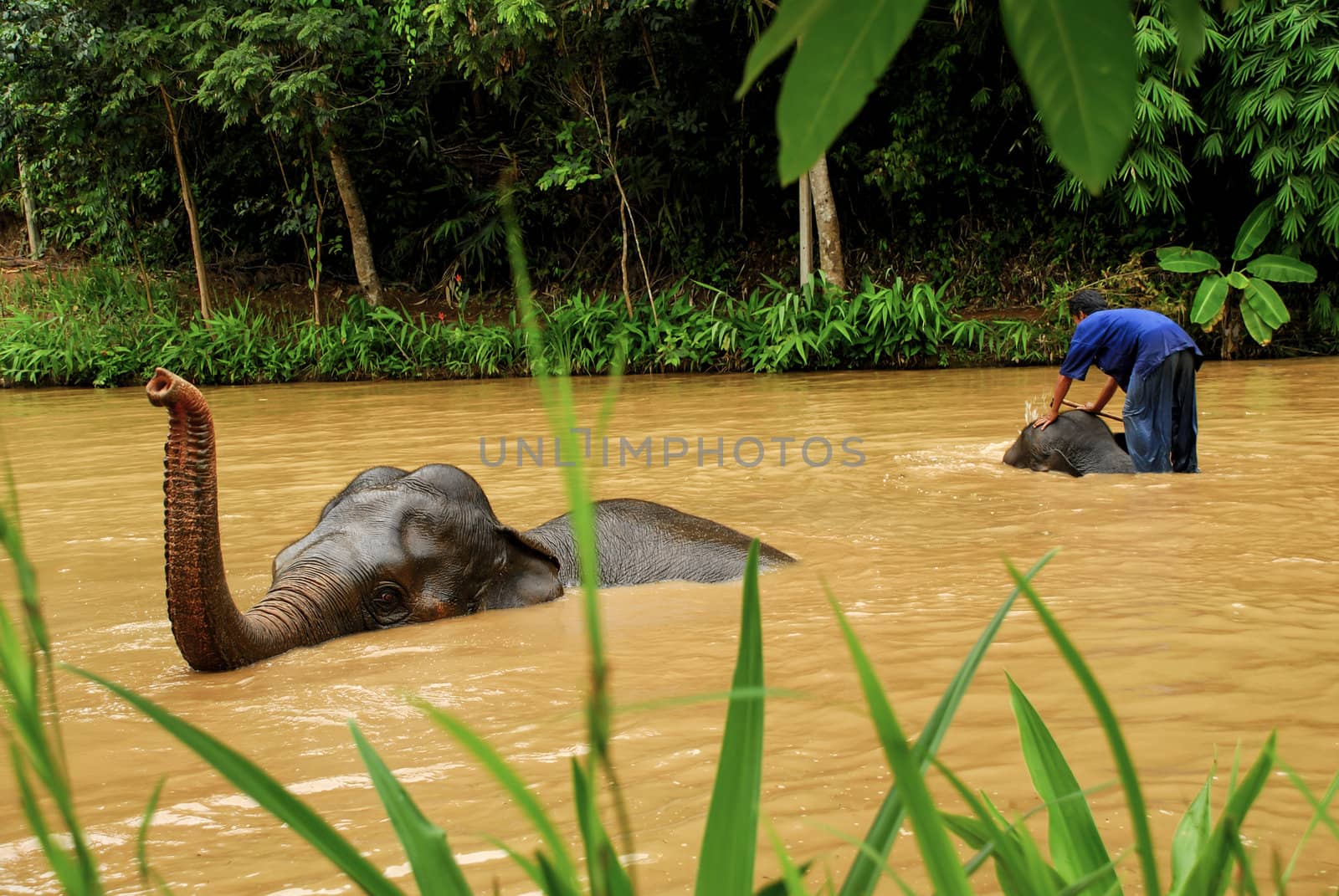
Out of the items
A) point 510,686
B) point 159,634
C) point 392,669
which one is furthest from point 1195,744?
point 159,634

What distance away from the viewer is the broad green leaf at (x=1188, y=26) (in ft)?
2.11

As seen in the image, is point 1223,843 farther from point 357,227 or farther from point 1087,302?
point 357,227

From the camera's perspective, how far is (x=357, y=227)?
17875 millimetres

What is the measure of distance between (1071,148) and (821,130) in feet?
0.43

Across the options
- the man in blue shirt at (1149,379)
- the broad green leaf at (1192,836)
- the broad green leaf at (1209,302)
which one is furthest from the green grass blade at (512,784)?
the broad green leaf at (1209,302)

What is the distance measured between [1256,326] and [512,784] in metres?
15.0

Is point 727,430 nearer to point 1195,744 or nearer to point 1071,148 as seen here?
point 1195,744

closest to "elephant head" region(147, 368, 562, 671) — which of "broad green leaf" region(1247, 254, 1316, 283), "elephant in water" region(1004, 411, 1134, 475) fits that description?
Result: "elephant in water" region(1004, 411, 1134, 475)

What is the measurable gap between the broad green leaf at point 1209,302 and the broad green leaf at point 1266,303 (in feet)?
0.96

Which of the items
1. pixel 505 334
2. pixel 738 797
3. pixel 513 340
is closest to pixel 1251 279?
pixel 513 340

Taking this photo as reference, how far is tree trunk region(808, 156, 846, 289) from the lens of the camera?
1576 cm

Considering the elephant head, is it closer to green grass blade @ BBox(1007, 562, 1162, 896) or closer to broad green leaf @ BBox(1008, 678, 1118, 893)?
broad green leaf @ BBox(1008, 678, 1118, 893)

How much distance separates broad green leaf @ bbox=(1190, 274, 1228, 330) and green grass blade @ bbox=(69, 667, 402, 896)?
1465 cm

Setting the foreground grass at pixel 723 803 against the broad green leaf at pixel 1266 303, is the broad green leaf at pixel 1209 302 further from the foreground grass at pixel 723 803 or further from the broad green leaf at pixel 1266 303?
the foreground grass at pixel 723 803
